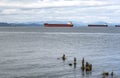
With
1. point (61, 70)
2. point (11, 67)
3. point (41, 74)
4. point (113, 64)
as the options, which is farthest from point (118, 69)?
point (11, 67)

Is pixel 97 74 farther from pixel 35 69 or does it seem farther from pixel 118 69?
pixel 35 69

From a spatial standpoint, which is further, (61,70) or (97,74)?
(61,70)

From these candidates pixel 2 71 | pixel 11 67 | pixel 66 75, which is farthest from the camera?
pixel 11 67

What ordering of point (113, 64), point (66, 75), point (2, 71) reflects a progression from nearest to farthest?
point (66, 75)
point (2, 71)
point (113, 64)

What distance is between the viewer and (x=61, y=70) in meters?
59.3

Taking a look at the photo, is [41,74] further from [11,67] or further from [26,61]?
[26,61]

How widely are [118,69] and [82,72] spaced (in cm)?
828

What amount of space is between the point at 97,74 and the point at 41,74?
9.59 metres

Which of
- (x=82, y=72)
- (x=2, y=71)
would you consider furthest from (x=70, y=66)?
(x=2, y=71)

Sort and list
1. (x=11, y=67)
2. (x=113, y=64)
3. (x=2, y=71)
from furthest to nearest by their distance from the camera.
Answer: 1. (x=113, y=64)
2. (x=11, y=67)
3. (x=2, y=71)

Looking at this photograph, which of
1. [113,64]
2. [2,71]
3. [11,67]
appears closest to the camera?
[2,71]

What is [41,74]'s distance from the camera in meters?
54.5

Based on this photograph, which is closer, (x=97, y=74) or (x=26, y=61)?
(x=97, y=74)

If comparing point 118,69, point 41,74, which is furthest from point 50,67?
point 118,69
